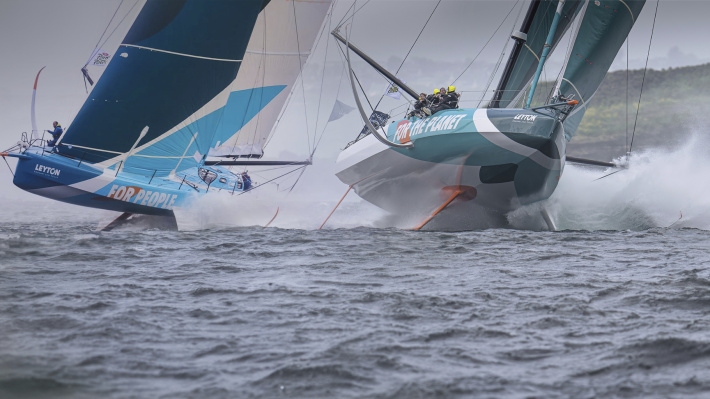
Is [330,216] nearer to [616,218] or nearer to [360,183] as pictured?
[360,183]

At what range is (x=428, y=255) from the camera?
8.84 m

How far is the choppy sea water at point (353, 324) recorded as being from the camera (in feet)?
11.8

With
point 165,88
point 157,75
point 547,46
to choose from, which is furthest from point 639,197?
point 157,75

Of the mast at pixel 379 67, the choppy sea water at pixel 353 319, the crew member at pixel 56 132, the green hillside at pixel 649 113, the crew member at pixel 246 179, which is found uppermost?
the green hillside at pixel 649 113

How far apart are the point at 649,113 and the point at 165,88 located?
75.9 meters

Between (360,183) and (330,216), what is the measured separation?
97cm

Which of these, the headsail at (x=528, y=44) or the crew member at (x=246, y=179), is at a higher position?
the headsail at (x=528, y=44)

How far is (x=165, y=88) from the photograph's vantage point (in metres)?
14.2

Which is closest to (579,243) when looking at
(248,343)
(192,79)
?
(248,343)

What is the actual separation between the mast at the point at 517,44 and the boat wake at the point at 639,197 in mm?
2412

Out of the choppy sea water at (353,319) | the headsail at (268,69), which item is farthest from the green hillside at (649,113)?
the choppy sea water at (353,319)

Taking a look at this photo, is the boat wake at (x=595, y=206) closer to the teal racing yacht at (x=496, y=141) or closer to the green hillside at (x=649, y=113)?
the teal racing yacht at (x=496, y=141)

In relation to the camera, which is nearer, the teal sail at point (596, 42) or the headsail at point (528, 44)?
the teal sail at point (596, 42)

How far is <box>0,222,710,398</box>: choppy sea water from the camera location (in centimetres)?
361
